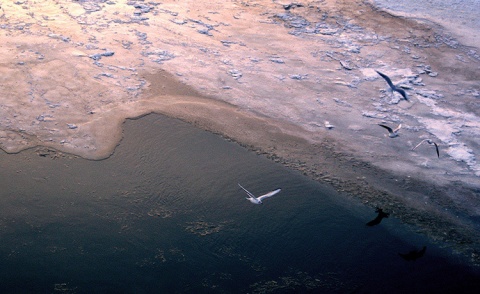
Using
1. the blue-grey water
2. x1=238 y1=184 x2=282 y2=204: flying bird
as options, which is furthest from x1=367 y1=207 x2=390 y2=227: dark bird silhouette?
x1=238 y1=184 x2=282 y2=204: flying bird

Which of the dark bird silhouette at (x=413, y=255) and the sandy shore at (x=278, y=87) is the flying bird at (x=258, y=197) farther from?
the dark bird silhouette at (x=413, y=255)

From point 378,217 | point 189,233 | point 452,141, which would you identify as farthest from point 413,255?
point 189,233

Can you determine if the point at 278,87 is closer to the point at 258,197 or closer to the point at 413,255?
the point at 258,197

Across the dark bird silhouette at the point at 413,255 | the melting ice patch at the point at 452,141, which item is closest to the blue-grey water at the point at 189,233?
the dark bird silhouette at the point at 413,255

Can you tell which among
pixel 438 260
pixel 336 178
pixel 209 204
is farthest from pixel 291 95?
pixel 438 260

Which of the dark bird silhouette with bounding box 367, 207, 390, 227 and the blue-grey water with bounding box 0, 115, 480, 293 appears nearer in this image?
the blue-grey water with bounding box 0, 115, 480, 293

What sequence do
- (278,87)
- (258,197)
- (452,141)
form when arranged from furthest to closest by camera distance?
(278,87) < (452,141) < (258,197)

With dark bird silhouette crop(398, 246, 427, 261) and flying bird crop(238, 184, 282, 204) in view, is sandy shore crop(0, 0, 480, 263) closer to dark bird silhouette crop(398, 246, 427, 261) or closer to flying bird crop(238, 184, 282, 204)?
dark bird silhouette crop(398, 246, 427, 261)
